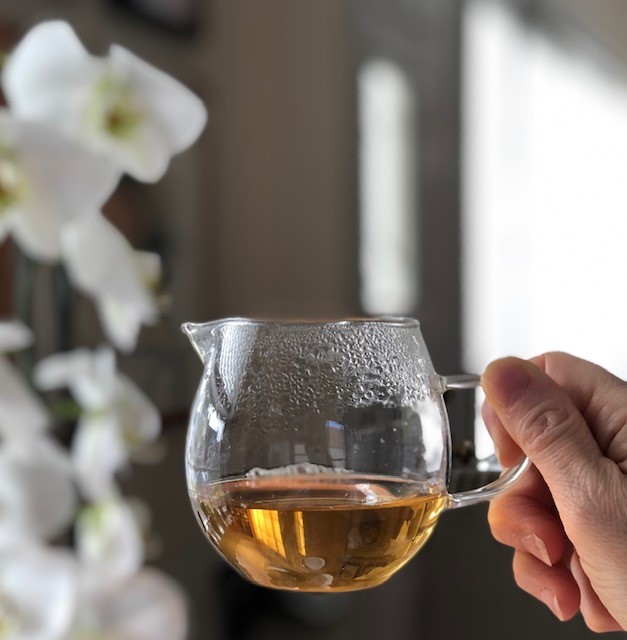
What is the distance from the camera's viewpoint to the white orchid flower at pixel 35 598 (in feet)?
1.24

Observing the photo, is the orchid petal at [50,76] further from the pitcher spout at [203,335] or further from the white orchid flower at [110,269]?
the pitcher spout at [203,335]

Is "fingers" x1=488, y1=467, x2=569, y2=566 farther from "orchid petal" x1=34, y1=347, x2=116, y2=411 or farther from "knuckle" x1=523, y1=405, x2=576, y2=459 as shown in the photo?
"orchid petal" x1=34, y1=347, x2=116, y2=411

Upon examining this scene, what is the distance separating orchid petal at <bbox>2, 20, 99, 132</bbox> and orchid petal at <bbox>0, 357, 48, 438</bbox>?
10 centimetres

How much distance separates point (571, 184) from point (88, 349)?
1583 millimetres

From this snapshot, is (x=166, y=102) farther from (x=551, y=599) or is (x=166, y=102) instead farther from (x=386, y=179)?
(x=386, y=179)

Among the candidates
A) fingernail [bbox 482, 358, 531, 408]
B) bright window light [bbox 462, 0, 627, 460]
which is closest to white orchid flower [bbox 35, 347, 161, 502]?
fingernail [bbox 482, 358, 531, 408]

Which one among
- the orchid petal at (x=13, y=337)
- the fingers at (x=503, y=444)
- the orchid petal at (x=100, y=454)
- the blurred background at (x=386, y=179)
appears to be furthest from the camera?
the blurred background at (x=386, y=179)

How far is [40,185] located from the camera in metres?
0.35

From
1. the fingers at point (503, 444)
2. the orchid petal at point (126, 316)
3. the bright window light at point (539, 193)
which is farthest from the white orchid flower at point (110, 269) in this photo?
the bright window light at point (539, 193)

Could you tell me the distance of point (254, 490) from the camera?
54 cm

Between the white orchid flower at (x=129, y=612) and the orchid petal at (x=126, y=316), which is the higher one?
the orchid petal at (x=126, y=316)

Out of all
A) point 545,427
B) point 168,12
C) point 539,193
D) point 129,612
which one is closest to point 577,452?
point 545,427

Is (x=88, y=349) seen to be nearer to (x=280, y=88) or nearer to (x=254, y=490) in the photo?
(x=280, y=88)

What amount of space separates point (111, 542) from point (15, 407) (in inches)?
6.2
